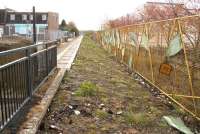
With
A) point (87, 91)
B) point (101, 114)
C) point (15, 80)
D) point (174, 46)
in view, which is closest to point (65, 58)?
point (87, 91)

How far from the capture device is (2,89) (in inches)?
192

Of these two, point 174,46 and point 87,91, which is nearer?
point 174,46

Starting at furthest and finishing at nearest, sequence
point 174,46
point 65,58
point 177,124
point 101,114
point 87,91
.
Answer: point 65,58 < point 87,91 < point 174,46 < point 101,114 < point 177,124

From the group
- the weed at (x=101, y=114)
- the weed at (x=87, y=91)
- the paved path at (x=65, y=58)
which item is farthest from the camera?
the paved path at (x=65, y=58)

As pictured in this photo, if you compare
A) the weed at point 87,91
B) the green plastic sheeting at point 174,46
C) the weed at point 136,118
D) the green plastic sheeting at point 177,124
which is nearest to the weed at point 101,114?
the weed at point 136,118

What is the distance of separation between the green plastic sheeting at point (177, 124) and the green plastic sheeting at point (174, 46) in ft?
4.92

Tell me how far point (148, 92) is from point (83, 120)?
12.3ft

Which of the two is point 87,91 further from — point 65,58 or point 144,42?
point 65,58

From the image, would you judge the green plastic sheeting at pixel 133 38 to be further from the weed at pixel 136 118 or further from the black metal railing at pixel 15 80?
the weed at pixel 136 118

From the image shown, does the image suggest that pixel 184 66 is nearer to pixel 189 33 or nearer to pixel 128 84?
pixel 189 33

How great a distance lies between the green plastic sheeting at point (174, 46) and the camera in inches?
305

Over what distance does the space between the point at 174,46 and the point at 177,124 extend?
2.09m

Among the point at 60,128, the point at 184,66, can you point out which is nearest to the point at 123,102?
the point at 184,66

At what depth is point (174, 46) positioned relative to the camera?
810 centimetres
